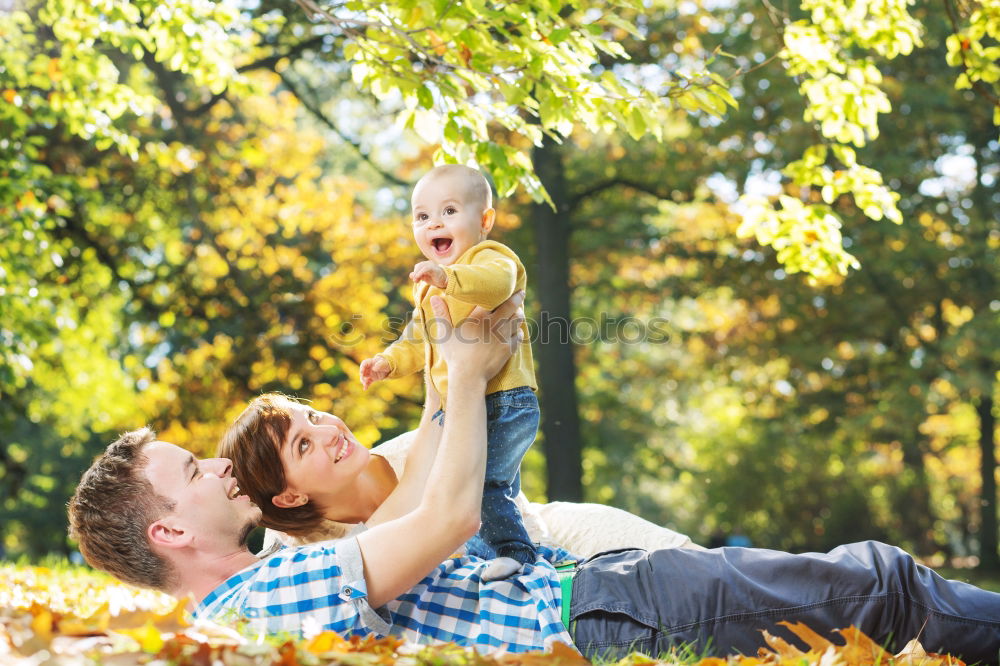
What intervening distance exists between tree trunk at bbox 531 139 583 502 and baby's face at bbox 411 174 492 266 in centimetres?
895

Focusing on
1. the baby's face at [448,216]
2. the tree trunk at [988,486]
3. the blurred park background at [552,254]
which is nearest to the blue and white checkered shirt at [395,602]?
the baby's face at [448,216]

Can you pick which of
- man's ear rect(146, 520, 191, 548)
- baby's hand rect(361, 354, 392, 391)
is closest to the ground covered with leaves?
man's ear rect(146, 520, 191, 548)

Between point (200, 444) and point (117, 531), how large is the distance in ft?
32.1

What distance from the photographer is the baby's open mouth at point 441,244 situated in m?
3.48

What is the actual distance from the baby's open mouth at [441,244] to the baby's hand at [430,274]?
52 cm

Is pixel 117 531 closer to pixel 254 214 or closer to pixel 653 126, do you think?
pixel 653 126

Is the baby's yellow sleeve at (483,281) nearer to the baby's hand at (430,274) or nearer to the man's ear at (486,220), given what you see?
the baby's hand at (430,274)

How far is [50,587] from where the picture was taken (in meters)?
5.06

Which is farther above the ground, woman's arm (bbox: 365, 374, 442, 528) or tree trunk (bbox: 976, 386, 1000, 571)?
woman's arm (bbox: 365, 374, 442, 528)

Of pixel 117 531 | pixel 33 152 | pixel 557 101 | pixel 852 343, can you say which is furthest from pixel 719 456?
pixel 117 531

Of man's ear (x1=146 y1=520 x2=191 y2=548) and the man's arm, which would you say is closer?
the man's arm

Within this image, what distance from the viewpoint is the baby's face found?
343cm

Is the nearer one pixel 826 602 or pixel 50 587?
pixel 826 602

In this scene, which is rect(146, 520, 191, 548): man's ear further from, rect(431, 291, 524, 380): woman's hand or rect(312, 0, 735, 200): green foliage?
rect(312, 0, 735, 200): green foliage
